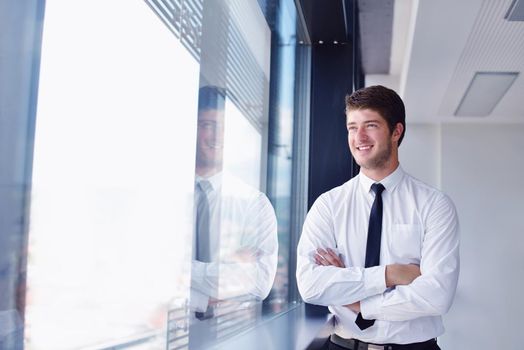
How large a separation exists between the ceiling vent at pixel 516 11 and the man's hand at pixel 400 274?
2.29 m

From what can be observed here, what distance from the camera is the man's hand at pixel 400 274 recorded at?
2.14 metres

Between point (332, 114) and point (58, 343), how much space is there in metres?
3.01

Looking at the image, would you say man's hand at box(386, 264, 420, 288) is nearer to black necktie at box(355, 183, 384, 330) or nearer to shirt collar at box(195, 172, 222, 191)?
black necktie at box(355, 183, 384, 330)

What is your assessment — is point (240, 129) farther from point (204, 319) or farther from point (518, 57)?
point (518, 57)

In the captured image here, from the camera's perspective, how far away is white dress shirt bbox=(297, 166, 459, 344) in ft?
6.92

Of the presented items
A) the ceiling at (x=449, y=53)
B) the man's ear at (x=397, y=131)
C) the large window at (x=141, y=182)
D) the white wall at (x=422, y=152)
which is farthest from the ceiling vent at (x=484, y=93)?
the large window at (x=141, y=182)

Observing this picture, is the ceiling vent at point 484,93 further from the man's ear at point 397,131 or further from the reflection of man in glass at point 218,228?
the reflection of man in glass at point 218,228

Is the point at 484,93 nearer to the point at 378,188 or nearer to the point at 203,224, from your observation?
the point at 378,188

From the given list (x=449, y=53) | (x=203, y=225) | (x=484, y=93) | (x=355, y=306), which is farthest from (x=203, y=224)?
(x=484, y=93)

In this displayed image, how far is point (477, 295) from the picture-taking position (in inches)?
292

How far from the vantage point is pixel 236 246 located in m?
2.19

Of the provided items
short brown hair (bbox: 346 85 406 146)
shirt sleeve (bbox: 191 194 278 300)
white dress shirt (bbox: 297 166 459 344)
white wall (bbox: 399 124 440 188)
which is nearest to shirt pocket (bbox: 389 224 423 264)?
white dress shirt (bbox: 297 166 459 344)

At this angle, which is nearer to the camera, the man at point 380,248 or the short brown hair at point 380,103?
the man at point 380,248

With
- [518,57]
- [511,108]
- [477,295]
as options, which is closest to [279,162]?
[518,57]
